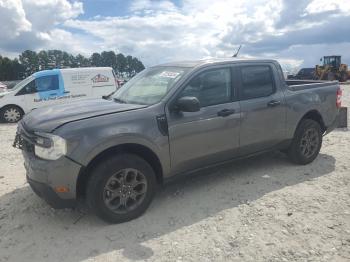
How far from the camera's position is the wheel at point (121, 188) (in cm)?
390

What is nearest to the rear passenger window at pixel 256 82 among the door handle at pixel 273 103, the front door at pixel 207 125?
the door handle at pixel 273 103

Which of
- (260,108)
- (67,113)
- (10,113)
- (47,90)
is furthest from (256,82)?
(10,113)

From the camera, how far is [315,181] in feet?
17.5

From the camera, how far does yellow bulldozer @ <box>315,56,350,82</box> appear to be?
32.2 m

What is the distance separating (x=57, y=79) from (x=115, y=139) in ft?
35.6

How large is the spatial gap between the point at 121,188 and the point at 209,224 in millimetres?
1061

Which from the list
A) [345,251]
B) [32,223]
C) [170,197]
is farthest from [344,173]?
[32,223]

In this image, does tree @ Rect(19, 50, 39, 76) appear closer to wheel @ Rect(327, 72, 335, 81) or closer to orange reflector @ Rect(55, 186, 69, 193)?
wheel @ Rect(327, 72, 335, 81)

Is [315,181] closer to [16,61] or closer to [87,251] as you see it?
[87,251]

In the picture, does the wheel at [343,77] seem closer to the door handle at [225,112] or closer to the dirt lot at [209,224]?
the dirt lot at [209,224]

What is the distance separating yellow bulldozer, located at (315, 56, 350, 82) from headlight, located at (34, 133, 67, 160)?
105ft

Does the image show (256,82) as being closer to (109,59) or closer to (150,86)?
(150,86)

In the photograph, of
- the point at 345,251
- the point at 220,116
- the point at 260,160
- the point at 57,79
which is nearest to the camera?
the point at 345,251

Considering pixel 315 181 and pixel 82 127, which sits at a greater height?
pixel 82 127
